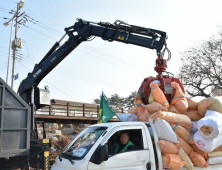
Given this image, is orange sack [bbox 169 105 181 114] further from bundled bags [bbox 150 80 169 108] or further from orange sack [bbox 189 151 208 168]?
orange sack [bbox 189 151 208 168]

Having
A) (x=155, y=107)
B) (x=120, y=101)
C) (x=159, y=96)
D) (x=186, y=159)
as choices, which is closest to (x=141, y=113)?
(x=155, y=107)

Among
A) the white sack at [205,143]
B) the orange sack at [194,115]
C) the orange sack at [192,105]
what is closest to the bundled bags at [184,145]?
the white sack at [205,143]

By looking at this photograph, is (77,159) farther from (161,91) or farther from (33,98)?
(33,98)

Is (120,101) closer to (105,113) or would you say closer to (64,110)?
(64,110)

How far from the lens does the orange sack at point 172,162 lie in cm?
382

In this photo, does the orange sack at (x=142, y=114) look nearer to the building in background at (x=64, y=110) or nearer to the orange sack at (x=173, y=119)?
the orange sack at (x=173, y=119)

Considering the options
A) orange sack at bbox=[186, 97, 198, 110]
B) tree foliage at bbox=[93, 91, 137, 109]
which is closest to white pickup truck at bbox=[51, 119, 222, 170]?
orange sack at bbox=[186, 97, 198, 110]

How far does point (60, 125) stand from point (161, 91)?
13.7 metres

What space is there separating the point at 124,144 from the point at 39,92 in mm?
4937

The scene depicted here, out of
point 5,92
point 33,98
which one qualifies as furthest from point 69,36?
point 5,92

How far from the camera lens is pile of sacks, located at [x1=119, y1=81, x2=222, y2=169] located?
12.9 feet

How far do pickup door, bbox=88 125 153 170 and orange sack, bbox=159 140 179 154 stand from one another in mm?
223

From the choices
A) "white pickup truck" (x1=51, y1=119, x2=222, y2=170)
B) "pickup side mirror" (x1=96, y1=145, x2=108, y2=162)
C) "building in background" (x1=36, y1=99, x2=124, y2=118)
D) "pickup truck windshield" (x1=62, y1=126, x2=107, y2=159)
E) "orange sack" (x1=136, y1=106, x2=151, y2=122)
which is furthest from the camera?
"building in background" (x1=36, y1=99, x2=124, y2=118)

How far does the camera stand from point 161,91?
4.89 metres
